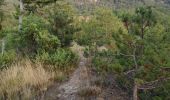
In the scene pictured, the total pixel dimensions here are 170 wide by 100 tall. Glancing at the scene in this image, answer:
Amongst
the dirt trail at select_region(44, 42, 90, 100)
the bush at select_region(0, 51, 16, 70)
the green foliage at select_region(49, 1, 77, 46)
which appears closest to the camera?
the dirt trail at select_region(44, 42, 90, 100)

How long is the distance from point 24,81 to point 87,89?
5.69 ft

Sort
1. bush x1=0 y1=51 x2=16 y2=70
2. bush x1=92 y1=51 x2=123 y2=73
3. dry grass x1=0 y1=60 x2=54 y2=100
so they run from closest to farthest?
1. bush x1=92 y1=51 x2=123 y2=73
2. dry grass x1=0 y1=60 x2=54 y2=100
3. bush x1=0 y1=51 x2=16 y2=70

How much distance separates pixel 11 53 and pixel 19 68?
1.32m

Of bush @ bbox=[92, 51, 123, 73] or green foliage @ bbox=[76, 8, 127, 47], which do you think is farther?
green foliage @ bbox=[76, 8, 127, 47]

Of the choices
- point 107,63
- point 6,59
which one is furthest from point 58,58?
point 107,63

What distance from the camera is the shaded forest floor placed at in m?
7.82

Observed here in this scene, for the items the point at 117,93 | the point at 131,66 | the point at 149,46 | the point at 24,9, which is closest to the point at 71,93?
the point at 117,93

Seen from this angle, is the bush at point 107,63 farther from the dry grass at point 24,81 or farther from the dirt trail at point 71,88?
the dry grass at point 24,81

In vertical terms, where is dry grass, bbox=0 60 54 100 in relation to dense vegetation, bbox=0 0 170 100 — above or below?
below

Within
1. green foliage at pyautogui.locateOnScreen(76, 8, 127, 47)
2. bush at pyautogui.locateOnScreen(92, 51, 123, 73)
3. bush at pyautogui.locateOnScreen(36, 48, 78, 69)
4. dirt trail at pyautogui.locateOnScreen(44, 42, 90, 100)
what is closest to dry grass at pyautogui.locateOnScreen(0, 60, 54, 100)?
dirt trail at pyautogui.locateOnScreen(44, 42, 90, 100)

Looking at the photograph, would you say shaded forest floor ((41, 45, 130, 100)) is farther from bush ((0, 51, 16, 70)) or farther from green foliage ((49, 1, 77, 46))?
green foliage ((49, 1, 77, 46))

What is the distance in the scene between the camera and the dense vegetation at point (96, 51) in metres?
6.89

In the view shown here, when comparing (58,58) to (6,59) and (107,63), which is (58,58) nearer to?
(6,59)

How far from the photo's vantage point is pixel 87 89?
25.8 feet
